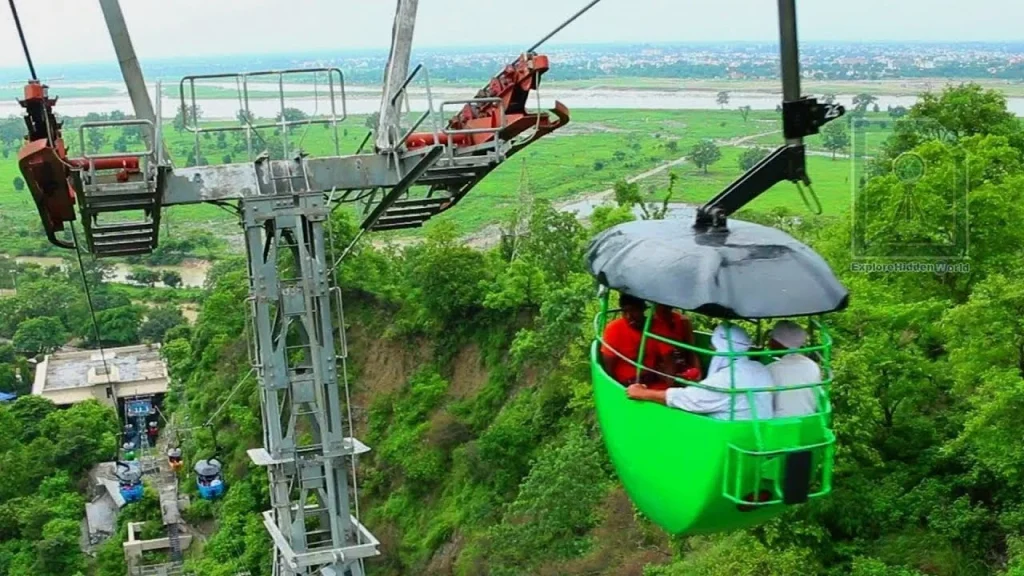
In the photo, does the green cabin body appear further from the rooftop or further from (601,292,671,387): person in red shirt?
the rooftop

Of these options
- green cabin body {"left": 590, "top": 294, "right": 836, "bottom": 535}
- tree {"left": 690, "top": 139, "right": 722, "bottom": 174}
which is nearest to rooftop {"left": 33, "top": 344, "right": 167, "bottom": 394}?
tree {"left": 690, "top": 139, "right": 722, "bottom": 174}

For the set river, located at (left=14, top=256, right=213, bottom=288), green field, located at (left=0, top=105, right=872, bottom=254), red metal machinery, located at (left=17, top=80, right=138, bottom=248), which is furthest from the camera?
river, located at (left=14, top=256, right=213, bottom=288)

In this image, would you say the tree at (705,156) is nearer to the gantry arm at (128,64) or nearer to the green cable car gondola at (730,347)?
the gantry arm at (128,64)

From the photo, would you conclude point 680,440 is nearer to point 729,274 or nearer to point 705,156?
point 729,274

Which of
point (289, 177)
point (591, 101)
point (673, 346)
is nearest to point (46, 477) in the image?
point (289, 177)

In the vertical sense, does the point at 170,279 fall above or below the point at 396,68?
below

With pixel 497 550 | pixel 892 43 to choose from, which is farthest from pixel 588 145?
pixel 497 550
